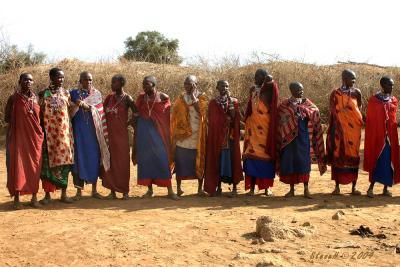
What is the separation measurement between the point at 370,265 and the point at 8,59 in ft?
45.2

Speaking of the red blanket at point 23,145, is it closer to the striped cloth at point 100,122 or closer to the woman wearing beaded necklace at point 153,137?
the striped cloth at point 100,122

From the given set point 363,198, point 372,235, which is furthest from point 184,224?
point 363,198

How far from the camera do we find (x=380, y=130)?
7.41 m

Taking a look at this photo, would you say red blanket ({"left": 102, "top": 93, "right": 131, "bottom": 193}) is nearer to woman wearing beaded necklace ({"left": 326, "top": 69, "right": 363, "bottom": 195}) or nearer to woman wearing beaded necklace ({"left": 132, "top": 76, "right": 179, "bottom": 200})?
woman wearing beaded necklace ({"left": 132, "top": 76, "right": 179, "bottom": 200})

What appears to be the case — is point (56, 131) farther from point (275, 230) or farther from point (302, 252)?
point (302, 252)

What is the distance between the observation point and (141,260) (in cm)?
447

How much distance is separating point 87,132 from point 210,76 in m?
9.12

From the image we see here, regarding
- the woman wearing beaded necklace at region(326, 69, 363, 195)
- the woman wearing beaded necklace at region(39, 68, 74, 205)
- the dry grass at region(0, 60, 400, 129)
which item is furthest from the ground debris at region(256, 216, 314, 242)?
the dry grass at region(0, 60, 400, 129)

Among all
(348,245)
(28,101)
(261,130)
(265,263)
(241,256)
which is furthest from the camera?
(261,130)

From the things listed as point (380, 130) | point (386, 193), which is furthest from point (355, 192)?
point (380, 130)

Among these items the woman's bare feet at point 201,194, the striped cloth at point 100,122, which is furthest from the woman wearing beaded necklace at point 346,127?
the striped cloth at point 100,122

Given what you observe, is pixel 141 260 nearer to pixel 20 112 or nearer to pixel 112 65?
pixel 20 112

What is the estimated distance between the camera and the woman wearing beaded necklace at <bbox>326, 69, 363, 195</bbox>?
734cm

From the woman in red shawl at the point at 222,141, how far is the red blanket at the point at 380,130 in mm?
1975
